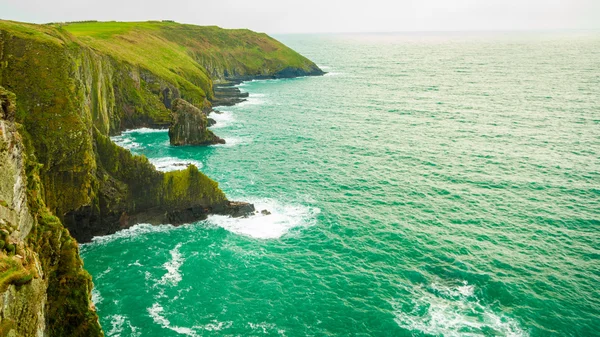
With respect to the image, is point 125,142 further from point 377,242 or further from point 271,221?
point 377,242

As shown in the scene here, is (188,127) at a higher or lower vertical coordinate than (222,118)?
higher

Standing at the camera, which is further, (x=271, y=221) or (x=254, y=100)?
(x=254, y=100)

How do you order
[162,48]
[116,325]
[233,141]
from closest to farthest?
1. [116,325]
2. [233,141]
3. [162,48]

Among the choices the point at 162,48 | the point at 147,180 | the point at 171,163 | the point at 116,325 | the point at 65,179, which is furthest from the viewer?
the point at 162,48

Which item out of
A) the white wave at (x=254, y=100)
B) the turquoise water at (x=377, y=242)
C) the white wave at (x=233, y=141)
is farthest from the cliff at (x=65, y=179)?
the white wave at (x=254, y=100)

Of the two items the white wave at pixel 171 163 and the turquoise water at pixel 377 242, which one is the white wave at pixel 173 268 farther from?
the white wave at pixel 171 163

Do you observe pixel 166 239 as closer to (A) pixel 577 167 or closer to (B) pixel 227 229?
(B) pixel 227 229

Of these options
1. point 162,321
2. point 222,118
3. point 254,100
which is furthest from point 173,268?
point 254,100

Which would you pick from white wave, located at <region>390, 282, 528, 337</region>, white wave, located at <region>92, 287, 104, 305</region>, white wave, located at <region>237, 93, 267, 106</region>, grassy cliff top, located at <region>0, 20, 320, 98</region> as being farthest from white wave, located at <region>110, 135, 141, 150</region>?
white wave, located at <region>390, 282, 528, 337</region>
